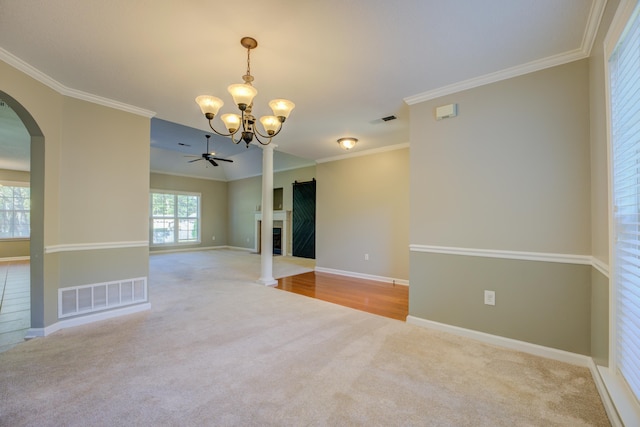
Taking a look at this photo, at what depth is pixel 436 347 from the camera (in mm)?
2410

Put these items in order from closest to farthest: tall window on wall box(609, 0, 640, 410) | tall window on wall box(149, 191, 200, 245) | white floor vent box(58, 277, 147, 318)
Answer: tall window on wall box(609, 0, 640, 410) → white floor vent box(58, 277, 147, 318) → tall window on wall box(149, 191, 200, 245)

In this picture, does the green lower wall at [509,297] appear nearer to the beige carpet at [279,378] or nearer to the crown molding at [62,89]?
the beige carpet at [279,378]

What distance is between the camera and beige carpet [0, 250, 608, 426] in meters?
1.55

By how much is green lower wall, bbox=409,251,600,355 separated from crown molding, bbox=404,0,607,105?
171cm

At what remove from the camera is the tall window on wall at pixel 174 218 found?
A: 29.1 ft

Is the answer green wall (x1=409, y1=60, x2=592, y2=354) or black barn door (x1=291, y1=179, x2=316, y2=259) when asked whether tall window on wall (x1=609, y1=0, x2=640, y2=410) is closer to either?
green wall (x1=409, y1=60, x2=592, y2=354)

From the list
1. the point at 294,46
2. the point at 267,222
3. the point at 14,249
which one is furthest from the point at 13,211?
the point at 294,46

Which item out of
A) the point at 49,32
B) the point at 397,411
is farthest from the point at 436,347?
the point at 49,32

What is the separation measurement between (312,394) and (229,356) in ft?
2.86

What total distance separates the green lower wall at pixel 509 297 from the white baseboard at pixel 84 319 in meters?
3.37

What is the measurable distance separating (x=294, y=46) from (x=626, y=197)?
2.37 m

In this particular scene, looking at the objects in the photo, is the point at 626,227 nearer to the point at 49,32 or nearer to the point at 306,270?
the point at 49,32

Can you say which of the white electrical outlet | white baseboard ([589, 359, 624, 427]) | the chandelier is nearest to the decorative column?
the chandelier

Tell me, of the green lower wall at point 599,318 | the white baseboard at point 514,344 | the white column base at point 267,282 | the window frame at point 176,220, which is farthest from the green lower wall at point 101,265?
the window frame at point 176,220
